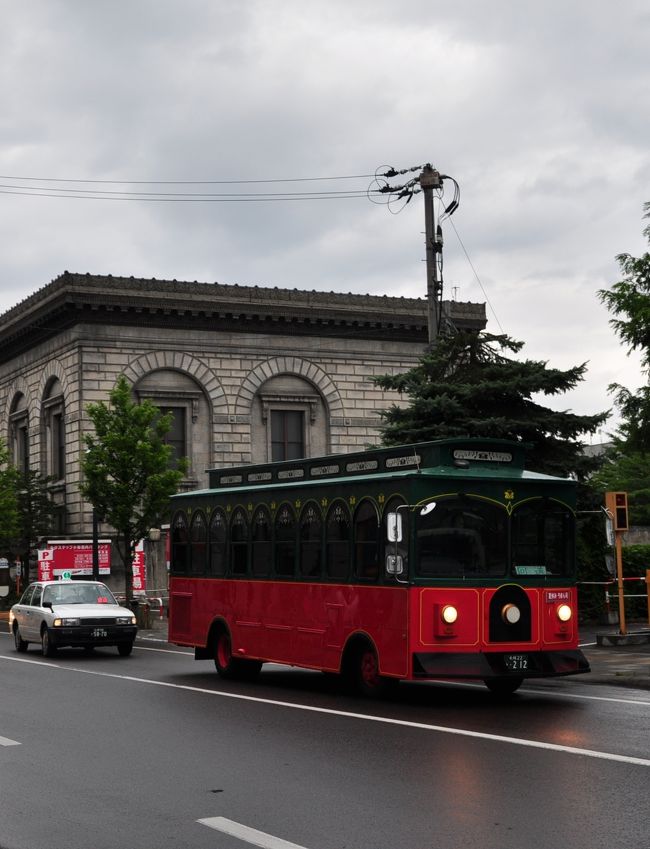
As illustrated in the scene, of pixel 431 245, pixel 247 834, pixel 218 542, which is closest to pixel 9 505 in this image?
pixel 431 245

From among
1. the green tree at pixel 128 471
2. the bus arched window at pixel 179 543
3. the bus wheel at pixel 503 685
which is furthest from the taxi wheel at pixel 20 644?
the bus wheel at pixel 503 685

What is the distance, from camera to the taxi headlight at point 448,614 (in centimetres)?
1534

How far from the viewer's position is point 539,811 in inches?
346

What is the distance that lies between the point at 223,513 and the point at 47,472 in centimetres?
3228

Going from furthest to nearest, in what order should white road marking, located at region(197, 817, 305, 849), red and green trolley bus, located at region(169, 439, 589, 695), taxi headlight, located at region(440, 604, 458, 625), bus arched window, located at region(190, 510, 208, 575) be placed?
1. bus arched window, located at region(190, 510, 208, 575)
2. red and green trolley bus, located at region(169, 439, 589, 695)
3. taxi headlight, located at region(440, 604, 458, 625)
4. white road marking, located at region(197, 817, 305, 849)

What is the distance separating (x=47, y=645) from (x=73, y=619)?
766mm

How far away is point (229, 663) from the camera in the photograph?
66.3ft

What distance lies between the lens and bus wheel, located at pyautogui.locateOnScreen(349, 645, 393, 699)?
53.2 ft

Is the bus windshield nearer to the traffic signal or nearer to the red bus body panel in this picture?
the red bus body panel

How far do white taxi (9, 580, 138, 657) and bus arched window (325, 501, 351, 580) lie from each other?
9.23 m

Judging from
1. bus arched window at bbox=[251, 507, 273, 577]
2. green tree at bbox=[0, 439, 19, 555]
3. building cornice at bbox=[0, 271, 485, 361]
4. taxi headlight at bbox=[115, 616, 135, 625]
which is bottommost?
taxi headlight at bbox=[115, 616, 135, 625]

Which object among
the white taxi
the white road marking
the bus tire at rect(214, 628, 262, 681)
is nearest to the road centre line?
the bus tire at rect(214, 628, 262, 681)

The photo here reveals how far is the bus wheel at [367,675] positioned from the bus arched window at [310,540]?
141 centimetres

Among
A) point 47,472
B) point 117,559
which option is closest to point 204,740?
point 117,559
